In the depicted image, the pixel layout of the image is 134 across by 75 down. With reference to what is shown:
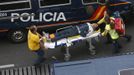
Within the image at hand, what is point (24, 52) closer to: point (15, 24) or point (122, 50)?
point (15, 24)

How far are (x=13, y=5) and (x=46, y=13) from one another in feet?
3.67

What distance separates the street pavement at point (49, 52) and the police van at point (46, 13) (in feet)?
1.33

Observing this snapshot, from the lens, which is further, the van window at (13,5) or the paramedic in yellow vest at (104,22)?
the van window at (13,5)

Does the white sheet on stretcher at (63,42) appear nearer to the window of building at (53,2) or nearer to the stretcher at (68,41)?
the stretcher at (68,41)

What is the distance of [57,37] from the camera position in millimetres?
11461

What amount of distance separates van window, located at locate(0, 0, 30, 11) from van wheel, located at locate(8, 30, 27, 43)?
2.74 feet

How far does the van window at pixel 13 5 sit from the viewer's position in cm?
1225

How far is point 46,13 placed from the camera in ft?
41.2

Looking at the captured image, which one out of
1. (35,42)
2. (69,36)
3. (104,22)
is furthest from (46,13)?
(104,22)

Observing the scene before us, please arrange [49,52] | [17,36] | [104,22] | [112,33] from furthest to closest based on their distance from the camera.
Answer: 1. [17,36]
2. [49,52]
3. [104,22]
4. [112,33]

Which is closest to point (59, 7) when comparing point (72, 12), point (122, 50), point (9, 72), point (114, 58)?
point (72, 12)

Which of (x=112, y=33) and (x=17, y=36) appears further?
(x=17, y=36)

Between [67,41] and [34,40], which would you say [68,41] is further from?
[34,40]

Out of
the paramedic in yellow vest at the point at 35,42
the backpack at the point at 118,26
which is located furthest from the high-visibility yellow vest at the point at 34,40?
the backpack at the point at 118,26
